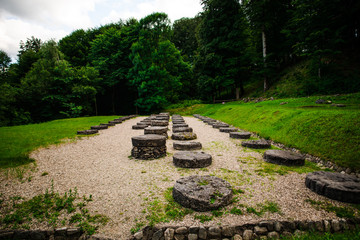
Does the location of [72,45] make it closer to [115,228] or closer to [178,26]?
[178,26]

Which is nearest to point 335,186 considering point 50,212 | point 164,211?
point 164,211

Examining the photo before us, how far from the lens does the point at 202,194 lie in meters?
3.32

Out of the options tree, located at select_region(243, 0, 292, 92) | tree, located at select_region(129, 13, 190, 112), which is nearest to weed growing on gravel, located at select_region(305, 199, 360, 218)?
tree, located at select_region(243, 0, 292, 92)

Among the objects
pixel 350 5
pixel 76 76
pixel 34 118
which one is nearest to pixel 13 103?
pixel 34 118

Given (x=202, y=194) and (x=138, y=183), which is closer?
(x=202, y=194)

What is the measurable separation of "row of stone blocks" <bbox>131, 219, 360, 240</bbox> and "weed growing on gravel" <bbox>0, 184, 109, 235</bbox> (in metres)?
0.96

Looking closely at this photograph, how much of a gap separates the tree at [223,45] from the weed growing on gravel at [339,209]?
26.0 meters

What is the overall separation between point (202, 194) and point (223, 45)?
2876 cm

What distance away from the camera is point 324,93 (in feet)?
53.4

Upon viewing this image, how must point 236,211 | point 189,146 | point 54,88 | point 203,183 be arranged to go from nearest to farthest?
point 236,211 → point 203,183 → point 189,146 → point 54,88

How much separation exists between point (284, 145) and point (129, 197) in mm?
6885

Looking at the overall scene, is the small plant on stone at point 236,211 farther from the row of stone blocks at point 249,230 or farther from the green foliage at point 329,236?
the green foliage at point 329,236

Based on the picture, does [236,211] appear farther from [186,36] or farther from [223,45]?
[186,36]

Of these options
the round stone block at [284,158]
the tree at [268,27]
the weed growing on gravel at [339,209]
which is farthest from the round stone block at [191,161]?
the tree at [268,27]
